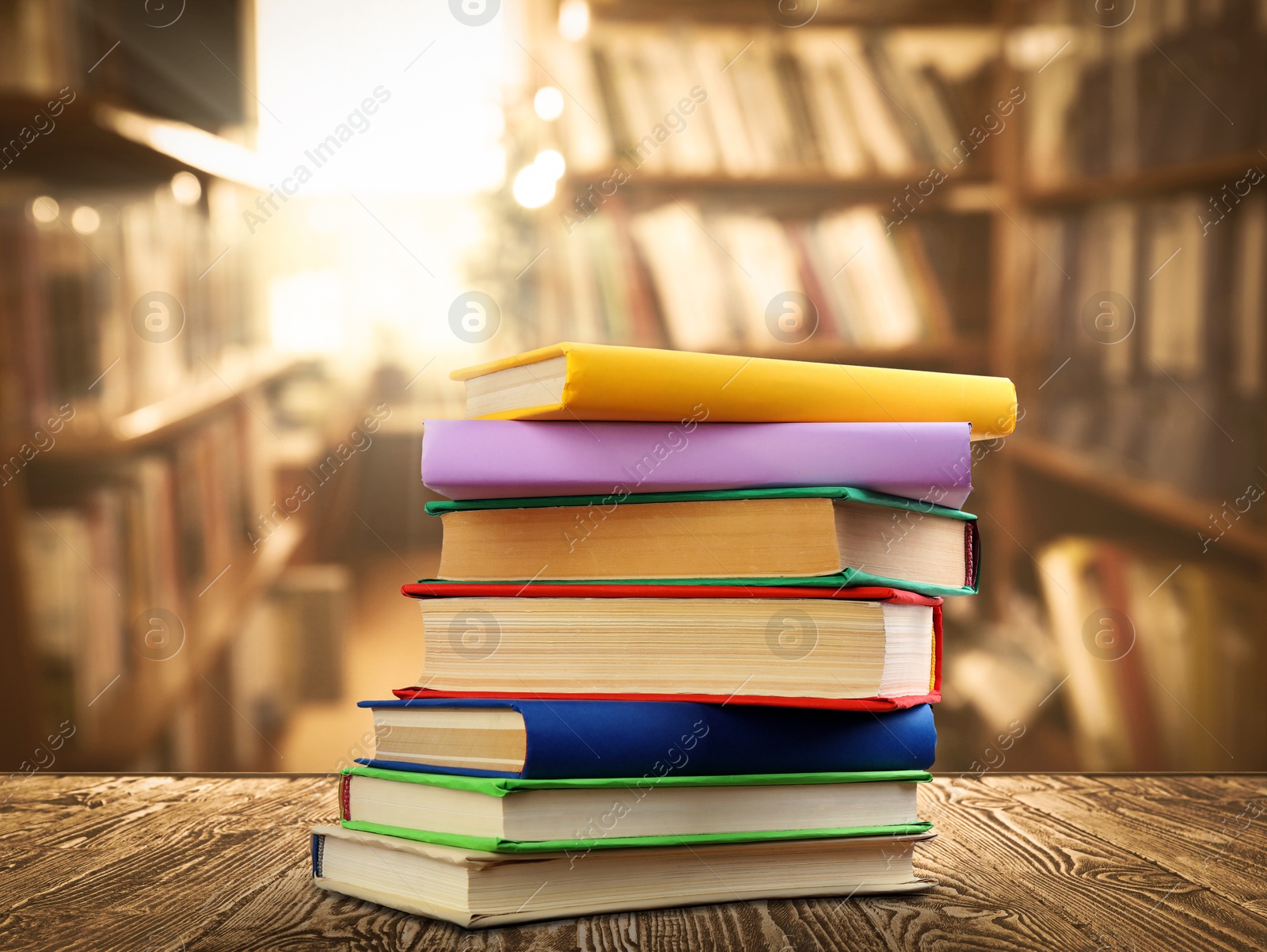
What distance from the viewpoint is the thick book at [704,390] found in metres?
0.69

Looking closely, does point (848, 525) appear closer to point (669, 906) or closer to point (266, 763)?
point (669, 906)

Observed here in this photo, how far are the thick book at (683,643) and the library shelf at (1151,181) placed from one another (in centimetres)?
133

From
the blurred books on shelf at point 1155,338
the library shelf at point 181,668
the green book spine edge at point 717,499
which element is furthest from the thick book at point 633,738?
the blurred books on shelf at point 1155,338

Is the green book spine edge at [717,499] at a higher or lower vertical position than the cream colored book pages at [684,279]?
lower

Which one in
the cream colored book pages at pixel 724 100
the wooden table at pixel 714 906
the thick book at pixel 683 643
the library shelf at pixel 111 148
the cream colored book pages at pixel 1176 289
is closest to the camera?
the wooden table at pixel 714 906

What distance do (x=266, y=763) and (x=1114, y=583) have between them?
1438 millimetres

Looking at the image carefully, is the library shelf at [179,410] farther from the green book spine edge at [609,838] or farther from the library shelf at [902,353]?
the green book spine edge at [609,838]

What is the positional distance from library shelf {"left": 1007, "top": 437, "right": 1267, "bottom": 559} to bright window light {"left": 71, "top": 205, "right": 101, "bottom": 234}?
154cm

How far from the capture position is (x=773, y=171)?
189 cm

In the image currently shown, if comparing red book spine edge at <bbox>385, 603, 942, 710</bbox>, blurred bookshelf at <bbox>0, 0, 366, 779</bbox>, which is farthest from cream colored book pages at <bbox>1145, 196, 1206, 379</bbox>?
blurred bookshelf at <bbox>0, 0, 366, 779</bbox>

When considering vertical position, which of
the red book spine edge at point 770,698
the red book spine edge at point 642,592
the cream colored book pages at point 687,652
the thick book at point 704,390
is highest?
the thick book at point 704,390

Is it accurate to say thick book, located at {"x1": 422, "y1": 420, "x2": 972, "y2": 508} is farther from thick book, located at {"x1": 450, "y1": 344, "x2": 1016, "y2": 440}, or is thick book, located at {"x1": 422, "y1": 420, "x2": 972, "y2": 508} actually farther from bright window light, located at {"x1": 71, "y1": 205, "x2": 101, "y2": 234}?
bright window light, located at {"x1": 71, "y1": 205, "x2": 101, "y2": 234}

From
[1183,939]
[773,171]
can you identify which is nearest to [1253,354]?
[773,171]

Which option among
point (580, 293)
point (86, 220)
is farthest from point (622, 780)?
point (86, 220)
